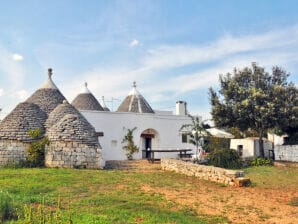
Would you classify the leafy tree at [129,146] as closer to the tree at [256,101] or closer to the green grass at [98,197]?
the tree at [256,101]

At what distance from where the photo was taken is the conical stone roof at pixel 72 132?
57.0ft

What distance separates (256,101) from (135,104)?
929 cm

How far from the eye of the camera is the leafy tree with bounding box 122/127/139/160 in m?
24.2

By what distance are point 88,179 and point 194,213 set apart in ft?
19.1

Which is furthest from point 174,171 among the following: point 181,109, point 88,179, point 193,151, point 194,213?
Answer: point 181,109

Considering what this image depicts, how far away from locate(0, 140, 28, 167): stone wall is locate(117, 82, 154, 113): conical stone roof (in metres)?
10.4

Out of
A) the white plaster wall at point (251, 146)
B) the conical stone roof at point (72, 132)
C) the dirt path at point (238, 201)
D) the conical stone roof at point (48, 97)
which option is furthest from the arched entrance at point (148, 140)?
the dirt path at point (238, 201)

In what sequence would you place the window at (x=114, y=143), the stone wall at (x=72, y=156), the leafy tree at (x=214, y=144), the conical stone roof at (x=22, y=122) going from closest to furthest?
the stone wall at (x=72, y=156) < the conical stone roof at (x=22, y=122) < the leafy tree at (x=214, y=144) < the window at (x=114, y=143)

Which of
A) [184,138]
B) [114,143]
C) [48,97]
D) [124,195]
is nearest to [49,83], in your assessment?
[48,97]

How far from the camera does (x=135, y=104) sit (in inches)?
1050

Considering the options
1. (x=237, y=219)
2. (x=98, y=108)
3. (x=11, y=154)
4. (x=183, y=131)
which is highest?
(x=98, y=108)

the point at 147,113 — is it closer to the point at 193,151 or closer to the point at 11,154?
the point at 193,151

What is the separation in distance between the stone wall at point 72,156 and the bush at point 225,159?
6.81 m

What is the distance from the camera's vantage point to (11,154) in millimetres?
17312
